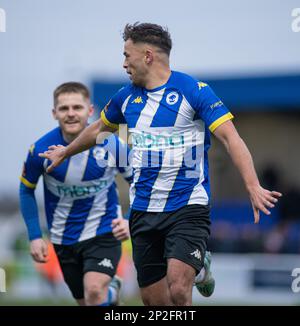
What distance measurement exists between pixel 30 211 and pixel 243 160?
286 centimetres

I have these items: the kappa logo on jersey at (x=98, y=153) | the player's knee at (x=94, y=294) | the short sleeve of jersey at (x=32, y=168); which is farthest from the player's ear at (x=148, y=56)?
the player's knee at (x=94, y=294)

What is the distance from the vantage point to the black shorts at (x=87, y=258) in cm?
848

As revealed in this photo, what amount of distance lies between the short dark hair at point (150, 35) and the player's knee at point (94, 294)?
2.42 metres

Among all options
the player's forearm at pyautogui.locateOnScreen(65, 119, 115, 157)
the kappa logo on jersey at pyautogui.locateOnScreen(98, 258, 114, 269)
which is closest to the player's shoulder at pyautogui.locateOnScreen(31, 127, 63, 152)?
the player's forearm at pyautogui.locateOnScreen(65, 119, 115, 157)

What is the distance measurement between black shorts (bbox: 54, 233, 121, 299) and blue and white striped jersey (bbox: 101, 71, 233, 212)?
145 centimetres

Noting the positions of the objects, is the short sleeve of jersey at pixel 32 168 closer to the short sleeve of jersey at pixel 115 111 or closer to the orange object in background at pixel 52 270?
the short sleeve of jersey at pixel 115 111

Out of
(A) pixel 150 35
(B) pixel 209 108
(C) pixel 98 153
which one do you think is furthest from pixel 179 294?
(C) pixel 98 153

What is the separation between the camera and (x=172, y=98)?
23.0ft

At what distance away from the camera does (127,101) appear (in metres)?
7.22

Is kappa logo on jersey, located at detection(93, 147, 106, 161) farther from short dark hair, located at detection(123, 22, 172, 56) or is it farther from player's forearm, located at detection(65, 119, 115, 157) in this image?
short dark hair, located at detection(123, 22, 172, 56)

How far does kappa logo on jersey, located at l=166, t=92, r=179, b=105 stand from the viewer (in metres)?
6.98

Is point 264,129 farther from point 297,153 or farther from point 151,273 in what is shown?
point 151,273

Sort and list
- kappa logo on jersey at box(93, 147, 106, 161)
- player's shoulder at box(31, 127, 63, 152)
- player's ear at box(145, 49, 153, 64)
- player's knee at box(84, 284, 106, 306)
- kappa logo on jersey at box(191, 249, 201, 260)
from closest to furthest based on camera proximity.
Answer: kappa logo on jersey at box(191, 249, 201, 260), player's ear at box(145, 49, 153, 64), player's knee at box(84, 284, 106, 306), player's shoulder at box(31, 127, 63, 152), kappa logo on jersey at box(93, 147, 106, 161)
